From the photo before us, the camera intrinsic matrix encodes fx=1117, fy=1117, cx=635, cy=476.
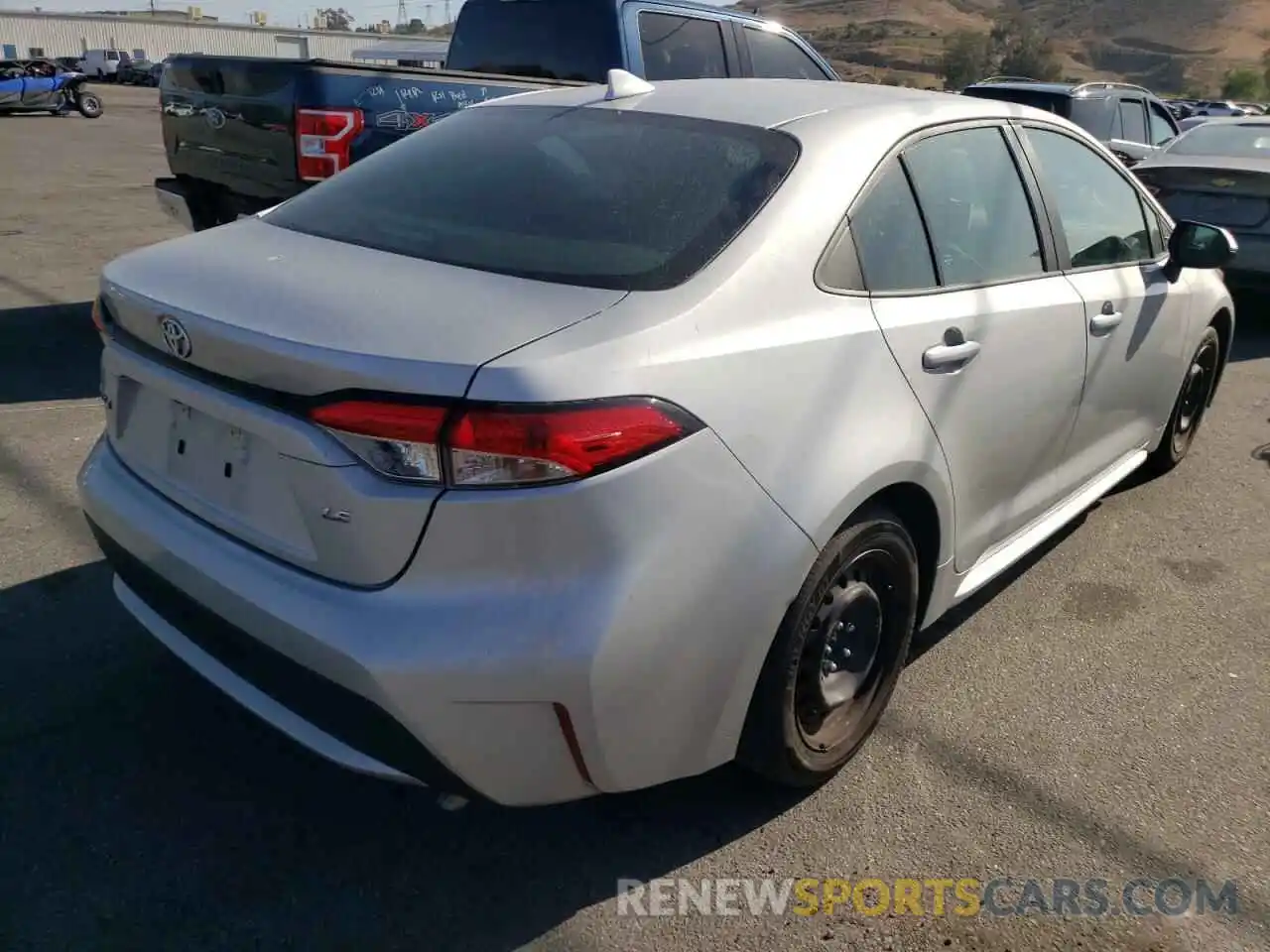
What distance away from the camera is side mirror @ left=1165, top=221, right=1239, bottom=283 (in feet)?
13.6

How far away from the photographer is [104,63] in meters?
55.5

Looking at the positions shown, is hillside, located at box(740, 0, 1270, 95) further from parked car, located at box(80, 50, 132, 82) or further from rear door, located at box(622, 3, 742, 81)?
rear door, located at box(622, 3, 742, 81)

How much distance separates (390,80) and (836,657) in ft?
13.6

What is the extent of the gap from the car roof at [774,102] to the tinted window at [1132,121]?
841 cm

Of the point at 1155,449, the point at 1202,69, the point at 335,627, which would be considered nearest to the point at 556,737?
the point at 335,627

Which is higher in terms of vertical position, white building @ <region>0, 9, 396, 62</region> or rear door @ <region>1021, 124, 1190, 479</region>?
rear door @ <region>1021, 124, 1190, 479</region>

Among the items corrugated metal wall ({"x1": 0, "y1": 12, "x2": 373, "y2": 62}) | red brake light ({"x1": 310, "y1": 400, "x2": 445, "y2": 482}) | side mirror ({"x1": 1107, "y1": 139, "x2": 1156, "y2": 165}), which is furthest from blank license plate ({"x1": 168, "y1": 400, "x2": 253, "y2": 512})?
corrugated metal wall ({"x1": 0, "y1": 12, "x2": 373, "y2": 62})

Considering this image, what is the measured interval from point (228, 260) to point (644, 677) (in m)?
1.37

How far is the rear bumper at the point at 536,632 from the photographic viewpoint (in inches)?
80.5

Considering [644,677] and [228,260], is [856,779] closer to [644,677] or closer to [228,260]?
[644,677]

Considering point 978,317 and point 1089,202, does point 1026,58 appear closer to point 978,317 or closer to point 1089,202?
point 1089,202

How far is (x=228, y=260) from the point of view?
8.48ft

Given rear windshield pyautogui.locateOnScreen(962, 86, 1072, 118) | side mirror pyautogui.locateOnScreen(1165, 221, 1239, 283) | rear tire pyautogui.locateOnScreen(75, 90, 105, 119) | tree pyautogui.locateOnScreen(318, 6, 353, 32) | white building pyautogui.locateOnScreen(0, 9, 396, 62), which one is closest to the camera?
side mirror pyautogui.locateOnScreen(1165, 221, 1239, 283)

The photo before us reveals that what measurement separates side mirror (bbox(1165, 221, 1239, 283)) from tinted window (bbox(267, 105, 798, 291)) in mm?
2194
